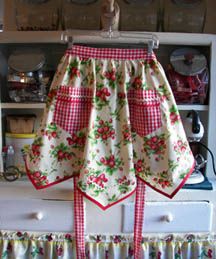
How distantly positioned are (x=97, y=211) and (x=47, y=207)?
0.56 feet

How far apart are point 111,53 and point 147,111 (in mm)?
208

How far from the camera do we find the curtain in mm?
1027

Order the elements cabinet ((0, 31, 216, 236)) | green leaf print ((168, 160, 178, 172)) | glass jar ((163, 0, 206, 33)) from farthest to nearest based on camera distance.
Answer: glass jar ((163, 0, 206, 33)) < cabinet ((0, 31, 216, 236)) < green leaf print ((168, 160, 178, 172))

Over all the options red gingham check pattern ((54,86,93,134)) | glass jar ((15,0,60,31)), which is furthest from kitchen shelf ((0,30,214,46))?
red gingham check pattern ((54,86,93,134))

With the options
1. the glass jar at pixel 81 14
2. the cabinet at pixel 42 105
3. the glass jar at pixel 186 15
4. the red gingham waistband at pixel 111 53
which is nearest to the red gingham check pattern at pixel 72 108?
the red gingham waistband at pixel 111 53

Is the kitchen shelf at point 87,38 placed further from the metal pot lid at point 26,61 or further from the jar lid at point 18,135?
the jar lid at point 18,135

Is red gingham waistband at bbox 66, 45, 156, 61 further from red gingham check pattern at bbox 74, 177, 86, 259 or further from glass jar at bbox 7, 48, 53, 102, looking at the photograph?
red gingham check pattern at bbox 74, 177, 86, 259

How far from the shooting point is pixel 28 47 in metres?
1.18

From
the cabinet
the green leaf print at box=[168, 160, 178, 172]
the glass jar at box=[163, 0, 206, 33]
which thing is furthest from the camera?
the glass jar at box=[163, 0, 206, 33]

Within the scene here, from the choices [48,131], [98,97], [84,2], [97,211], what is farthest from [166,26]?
[97,211]

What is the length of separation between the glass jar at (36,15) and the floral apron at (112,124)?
327 mm

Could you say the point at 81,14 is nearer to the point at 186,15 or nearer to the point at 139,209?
the point at 186,15

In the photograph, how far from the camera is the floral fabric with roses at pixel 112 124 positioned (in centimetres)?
90

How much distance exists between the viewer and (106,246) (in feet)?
3.38
